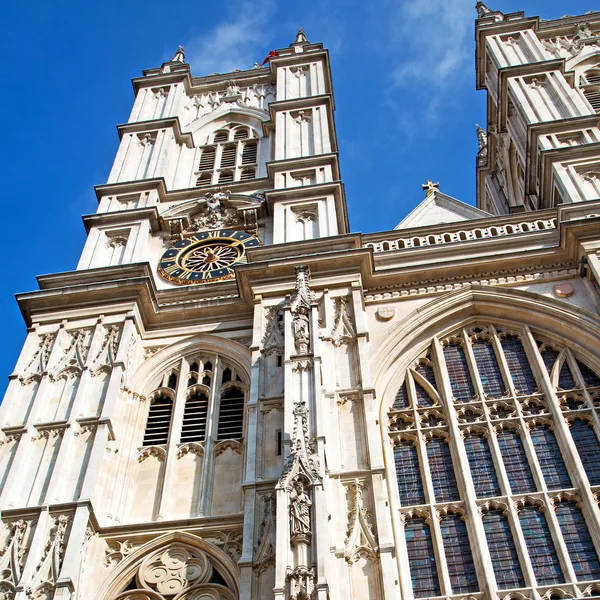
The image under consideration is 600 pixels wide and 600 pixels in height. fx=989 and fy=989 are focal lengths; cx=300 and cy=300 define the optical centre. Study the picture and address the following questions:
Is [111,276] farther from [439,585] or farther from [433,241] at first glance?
[439,585]

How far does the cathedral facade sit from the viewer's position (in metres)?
15.2

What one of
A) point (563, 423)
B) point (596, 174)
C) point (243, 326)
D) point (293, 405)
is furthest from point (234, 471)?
point (596, 174)

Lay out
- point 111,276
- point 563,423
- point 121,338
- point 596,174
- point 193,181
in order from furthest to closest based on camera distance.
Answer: point 193,181 → point 596,174 → point 111,276 → point 121,338 → point 563,423

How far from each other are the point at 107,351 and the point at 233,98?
614 inches

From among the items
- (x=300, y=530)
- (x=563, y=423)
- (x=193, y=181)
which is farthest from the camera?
(x=193, y=181)

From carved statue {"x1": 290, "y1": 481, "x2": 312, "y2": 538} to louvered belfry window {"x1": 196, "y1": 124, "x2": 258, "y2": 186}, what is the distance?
14.9 metres

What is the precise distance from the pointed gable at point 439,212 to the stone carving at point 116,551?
12351mm

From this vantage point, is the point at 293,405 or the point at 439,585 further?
the point at 293,405

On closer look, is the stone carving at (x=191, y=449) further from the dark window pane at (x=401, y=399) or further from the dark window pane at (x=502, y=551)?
the dark window pane at (x=502, y=551)

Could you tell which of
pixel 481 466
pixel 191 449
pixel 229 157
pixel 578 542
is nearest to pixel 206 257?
pixel 229 157

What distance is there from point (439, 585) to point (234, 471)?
14.8ft

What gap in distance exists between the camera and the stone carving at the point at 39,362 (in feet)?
64.2

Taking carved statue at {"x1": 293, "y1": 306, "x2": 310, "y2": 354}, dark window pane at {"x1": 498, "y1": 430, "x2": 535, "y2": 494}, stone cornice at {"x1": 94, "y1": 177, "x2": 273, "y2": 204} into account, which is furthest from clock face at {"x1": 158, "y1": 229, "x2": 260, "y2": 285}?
dark window pane at {"x1": 498, "y1": 430, "x2": 535, "y2": 494}

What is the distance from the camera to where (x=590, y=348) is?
19.0 meters
